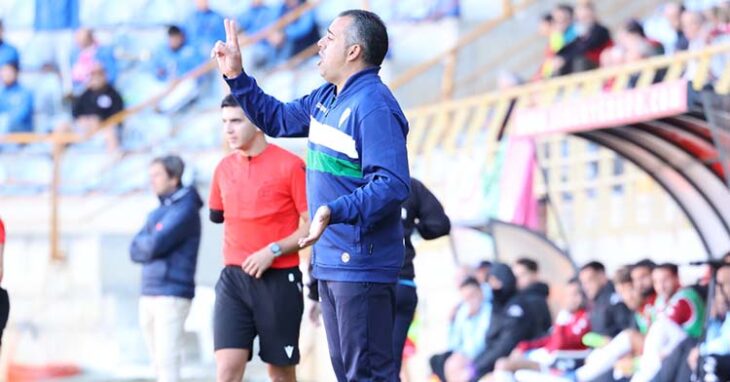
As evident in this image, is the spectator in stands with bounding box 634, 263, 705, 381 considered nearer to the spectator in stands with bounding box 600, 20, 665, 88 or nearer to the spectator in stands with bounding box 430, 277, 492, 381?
the spectator in stands with bounding box 430, 277, 492, 381

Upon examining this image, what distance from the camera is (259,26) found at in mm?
20828

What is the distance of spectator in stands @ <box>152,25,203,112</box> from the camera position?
66.0 feet

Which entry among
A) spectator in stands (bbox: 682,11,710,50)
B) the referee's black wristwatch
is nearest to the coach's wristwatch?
the referee's black wristwatch

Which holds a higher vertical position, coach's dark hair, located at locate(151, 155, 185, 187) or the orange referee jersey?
coach's dark hair, located at locate(151, 155, 185, 187)

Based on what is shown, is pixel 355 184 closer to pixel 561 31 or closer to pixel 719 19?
pixel 719 19

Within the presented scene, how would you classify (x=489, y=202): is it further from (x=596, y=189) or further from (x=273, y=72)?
(x=273, y=72)

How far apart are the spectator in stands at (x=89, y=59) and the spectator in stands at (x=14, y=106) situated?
62 cm

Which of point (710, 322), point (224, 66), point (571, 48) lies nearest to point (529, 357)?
point (710, 322)

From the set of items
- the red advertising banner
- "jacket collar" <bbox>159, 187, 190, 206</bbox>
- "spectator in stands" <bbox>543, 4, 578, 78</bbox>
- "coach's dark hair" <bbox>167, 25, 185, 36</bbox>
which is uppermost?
"coach's dark hair" <bbox>167, 25, 185, 36</bbox>

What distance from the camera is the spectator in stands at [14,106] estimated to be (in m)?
21.0

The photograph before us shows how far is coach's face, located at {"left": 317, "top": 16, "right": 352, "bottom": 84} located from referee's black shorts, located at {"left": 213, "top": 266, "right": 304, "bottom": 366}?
220 centimetres

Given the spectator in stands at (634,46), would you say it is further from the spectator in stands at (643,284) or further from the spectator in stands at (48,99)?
the spectator in stands at (48,99)

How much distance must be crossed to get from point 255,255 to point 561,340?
4363 millimetres

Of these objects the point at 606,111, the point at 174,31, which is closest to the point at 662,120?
the point at 606,111
